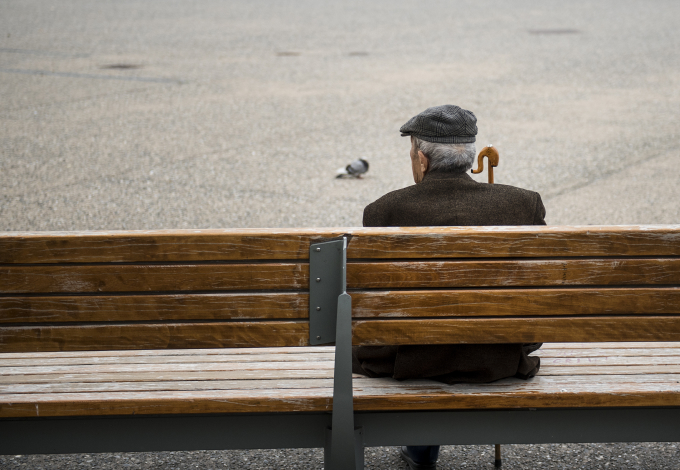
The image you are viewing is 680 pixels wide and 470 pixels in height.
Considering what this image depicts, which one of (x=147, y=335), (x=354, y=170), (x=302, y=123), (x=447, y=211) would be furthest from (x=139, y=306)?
(x=302, y=123)

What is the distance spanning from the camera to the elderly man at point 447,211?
8.00ft

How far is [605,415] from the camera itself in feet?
7.79

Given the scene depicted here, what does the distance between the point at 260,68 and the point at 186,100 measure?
301cm

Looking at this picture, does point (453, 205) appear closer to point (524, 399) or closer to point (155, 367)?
point (524, 399)

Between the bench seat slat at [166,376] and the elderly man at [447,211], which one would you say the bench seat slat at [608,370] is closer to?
the elderly man at [447,211]

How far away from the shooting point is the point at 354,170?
7461 mm

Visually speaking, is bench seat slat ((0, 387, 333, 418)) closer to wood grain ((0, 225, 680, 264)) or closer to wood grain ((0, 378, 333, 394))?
wood grain ((0, 378, 333, 394))

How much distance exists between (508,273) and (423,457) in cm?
103

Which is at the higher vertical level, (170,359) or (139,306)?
(139,306)

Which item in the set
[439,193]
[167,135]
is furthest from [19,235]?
[167,135]

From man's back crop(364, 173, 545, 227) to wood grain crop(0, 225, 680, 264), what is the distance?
0.30m

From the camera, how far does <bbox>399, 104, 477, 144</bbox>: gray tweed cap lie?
2.65m

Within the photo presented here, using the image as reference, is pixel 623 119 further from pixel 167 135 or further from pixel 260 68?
pixel 260 68

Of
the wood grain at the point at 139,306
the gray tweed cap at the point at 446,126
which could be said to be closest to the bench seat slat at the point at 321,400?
the wood grain at the point at 139,306
